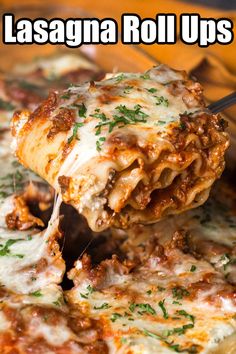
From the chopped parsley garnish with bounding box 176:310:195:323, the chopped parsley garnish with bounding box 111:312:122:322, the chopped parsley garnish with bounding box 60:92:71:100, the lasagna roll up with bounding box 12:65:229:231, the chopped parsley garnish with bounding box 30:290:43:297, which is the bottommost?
the chopped parsley garnish with bounding box 111:312:122:322

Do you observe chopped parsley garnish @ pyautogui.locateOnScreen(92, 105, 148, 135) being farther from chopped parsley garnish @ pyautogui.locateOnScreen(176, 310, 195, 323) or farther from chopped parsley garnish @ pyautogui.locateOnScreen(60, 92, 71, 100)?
chopped parsley garnish @ pyautogui.locateOnScreen(176, 310, 195, 323)

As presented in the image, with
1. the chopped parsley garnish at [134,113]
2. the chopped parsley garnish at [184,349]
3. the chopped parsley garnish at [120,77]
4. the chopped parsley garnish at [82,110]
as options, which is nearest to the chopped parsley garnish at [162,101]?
the chopped parsley garnish at [134,113]

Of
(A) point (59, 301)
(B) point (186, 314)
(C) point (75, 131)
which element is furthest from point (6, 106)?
(B) point (186, 314)

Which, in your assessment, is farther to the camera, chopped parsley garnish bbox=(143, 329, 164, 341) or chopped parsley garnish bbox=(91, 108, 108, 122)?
chopped parsley garnish bbox=(91, 108, 108, 122)

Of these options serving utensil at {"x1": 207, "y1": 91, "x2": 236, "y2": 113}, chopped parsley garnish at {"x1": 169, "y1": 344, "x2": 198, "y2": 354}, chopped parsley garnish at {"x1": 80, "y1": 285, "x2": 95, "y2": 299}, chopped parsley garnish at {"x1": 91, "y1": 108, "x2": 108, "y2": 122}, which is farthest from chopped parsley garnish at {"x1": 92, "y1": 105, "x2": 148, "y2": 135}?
chopped parsley garnish at {"x1": 169, "y1": 344, "x2": 198, "y2": 354}

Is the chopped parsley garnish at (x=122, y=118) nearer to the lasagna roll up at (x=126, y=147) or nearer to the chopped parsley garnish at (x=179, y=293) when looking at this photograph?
the lasagna roll up at (x=126, y=147)

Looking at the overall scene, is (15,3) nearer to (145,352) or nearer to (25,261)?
(25,261)

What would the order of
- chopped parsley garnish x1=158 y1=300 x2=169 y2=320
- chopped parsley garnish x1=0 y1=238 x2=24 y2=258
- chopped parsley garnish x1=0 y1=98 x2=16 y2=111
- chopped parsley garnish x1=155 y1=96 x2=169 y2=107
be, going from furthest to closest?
1. chopped parsley garnish x1=0 y1=98 x2=16 y2=111
2. chopped parsley garnish x1=0 y1=238 x2=24 y2=258
3. chopped parsley garnish x1=155 y1=96 x2=169 y2=107
4. chopped parsley garnish x1=158 y1=300 x2=169 y2=320

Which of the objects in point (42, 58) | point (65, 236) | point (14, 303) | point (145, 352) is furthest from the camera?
point (42, 58)

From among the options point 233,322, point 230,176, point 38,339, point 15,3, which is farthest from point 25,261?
point 15,3
